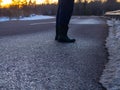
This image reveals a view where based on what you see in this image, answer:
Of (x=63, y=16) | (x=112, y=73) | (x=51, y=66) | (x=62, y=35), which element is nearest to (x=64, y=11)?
(x=63, y=16)

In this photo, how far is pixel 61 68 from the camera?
4.76 metres

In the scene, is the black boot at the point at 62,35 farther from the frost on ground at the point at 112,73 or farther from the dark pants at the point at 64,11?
the frost on ground at the point at 112,73

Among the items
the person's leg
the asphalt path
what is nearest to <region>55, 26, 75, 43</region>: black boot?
the person's leg

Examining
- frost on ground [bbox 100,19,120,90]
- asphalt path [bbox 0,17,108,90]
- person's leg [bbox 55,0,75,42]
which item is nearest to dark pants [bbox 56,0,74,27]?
person's leg [bbox 55,0,75,42]

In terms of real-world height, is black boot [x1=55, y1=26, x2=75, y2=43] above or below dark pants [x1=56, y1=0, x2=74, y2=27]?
below

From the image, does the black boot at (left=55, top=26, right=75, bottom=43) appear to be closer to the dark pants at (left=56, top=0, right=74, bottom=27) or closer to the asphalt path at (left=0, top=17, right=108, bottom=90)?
the dark pants at (left=56, top=0, right=74, bottom=27)

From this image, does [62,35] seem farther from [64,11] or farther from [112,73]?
[112,73]

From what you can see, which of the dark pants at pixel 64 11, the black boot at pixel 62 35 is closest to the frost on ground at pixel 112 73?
the black boot at pixel 62 35

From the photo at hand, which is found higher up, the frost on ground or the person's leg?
the person's leg

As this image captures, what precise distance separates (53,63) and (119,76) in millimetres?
1077

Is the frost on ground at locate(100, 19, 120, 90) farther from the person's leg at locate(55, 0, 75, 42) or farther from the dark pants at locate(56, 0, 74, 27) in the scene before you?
the dark pants at locate(56, 0, 74, 27)

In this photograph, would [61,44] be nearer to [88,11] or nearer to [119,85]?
[119,85]

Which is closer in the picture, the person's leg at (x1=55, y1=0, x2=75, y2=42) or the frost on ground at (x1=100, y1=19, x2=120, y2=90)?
the frost on ground at (x1=100, y1=19, x2=120, y2=90)

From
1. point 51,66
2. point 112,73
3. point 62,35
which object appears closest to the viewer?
point 112,73
